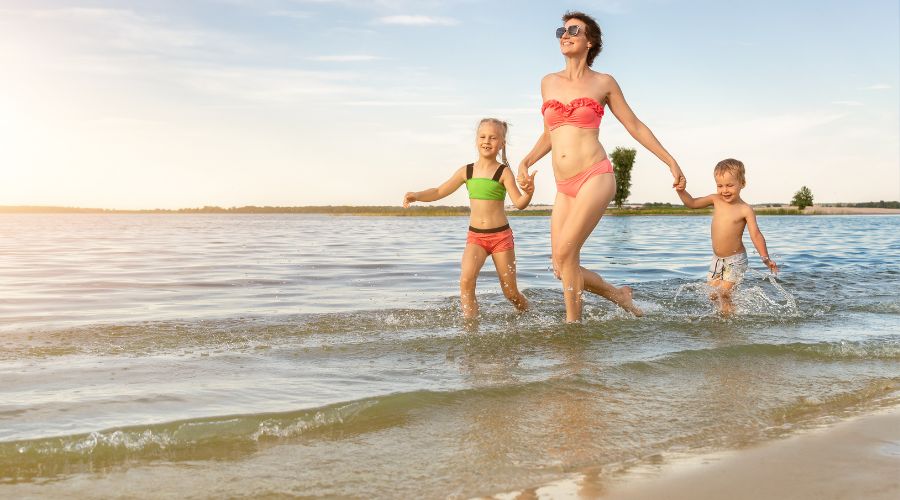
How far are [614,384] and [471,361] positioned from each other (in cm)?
117

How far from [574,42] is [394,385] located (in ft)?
11.0

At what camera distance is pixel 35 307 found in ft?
30.8

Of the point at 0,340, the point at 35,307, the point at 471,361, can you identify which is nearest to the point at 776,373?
the point at 471,361

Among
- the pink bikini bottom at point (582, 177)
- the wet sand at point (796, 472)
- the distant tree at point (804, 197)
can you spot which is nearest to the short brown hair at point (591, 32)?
the pink bikini bottom at point (582, 177)

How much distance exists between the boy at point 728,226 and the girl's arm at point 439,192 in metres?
2.64

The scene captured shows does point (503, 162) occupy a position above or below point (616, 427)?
above

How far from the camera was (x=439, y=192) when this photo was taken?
8164mm

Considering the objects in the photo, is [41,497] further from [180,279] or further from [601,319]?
[180,279]

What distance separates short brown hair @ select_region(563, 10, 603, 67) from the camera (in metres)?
6.75

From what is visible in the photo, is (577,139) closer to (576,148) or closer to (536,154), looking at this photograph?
(576,148)

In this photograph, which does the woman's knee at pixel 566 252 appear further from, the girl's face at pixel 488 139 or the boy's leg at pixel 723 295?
the boy's leg at pixel 723 295

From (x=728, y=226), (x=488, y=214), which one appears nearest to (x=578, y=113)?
(x=488, y=214)

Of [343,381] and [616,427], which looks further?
[343,381]

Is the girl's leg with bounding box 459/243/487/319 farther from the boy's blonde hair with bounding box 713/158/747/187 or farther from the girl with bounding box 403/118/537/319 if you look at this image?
the boy's blonde hair with bounding box 713/158/747/187
